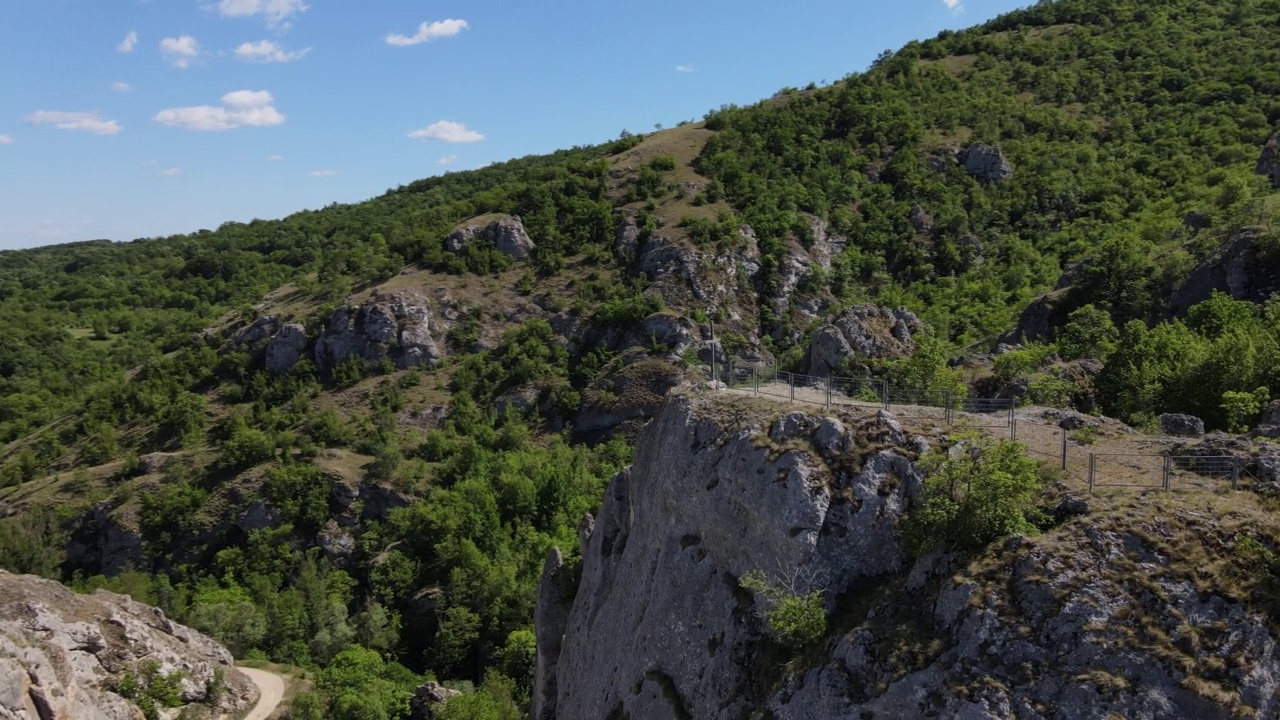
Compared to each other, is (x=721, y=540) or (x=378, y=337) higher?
(x=378, y=337)

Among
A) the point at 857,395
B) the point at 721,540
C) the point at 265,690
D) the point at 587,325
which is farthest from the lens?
the point at 587,325

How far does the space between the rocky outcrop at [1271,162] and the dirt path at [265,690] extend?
264ft

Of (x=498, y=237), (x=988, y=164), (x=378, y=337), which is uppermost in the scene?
(x=988, y=164)

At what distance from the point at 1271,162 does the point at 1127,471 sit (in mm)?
62993

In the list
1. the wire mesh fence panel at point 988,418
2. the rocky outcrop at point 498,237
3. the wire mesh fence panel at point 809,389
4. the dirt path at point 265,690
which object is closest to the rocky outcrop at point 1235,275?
the wire mesh fence panel at point 988,418

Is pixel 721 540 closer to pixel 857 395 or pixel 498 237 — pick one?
pixel 857 395

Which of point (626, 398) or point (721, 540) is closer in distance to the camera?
point (721, 540)

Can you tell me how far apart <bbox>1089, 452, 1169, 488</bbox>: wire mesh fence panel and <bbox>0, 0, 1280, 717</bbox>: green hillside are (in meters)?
11.2

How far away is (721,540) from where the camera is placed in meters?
21.6

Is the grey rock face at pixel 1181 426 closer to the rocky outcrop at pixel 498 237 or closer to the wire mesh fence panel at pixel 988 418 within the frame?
the wire mesh fence panel at pixel 988 418

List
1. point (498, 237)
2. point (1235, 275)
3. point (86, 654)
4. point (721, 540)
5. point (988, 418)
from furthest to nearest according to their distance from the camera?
point (498, 237), point (1235, 275), point (86, 654), point (988, 418), point (721, 540)

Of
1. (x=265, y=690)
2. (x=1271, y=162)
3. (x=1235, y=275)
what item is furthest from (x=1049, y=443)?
(x=1271, y=162)

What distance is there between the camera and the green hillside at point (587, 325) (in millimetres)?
54219

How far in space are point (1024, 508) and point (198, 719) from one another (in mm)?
43600
